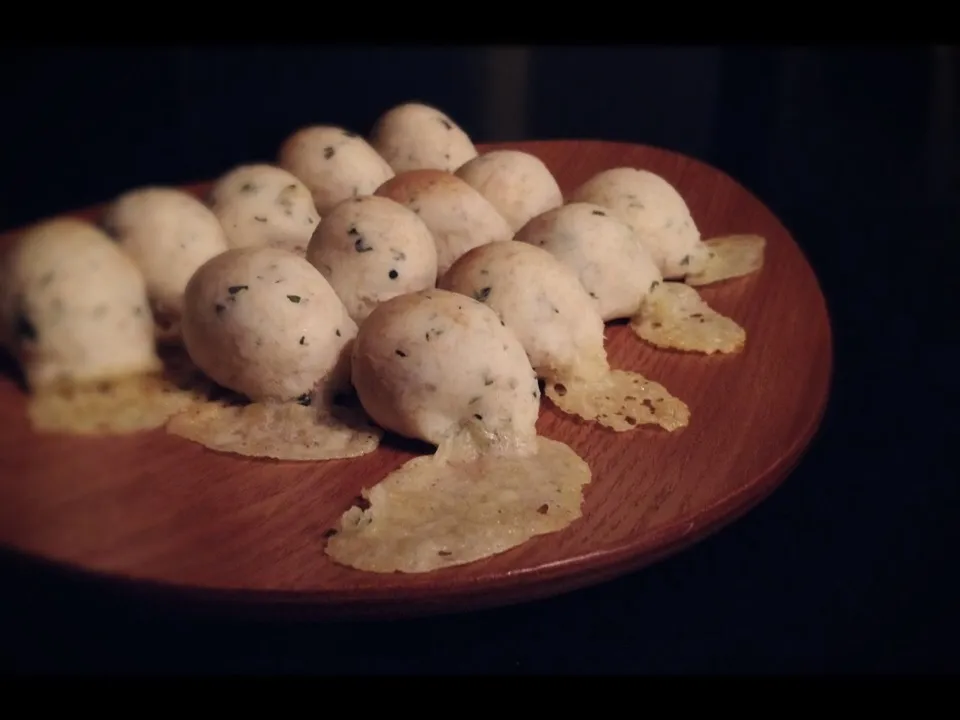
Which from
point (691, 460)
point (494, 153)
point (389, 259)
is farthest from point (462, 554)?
point (494, 153)

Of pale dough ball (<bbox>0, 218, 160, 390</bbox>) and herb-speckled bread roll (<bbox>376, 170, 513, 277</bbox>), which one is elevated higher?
herb-speckled bread roll (<bbox>376, 170, 513, 277</bbox>)

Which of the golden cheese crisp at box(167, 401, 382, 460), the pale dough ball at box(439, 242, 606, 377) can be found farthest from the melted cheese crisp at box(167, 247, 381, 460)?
the pale dough ball at box(439, 242, 606, 377)

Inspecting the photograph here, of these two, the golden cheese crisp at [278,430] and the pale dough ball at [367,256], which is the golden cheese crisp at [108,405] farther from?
the pale dough ball at [367,256]

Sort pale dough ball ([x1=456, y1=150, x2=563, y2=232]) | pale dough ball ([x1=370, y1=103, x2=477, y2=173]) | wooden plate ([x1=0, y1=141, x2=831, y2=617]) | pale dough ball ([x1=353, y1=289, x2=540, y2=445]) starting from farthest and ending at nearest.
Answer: pale dough ball ([x1=370, y1=103, x2=477, y2=173]), pale dough ball ([x1=456, y1=150, x2=563, y2=232]), pale dough ball ([x1=353, y1=289, x2=540, y2=445]), wooden plate ([x1=0, y1=141, x2=831, y2=617])

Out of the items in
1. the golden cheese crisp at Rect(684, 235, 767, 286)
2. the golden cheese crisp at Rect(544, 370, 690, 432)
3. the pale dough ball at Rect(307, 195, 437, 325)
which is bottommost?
the golden cheese crisp at Rect(544, 370, 690, 432)

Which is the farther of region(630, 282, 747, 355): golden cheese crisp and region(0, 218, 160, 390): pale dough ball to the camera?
region(630, 282, 747, 355): golden cheese crisp

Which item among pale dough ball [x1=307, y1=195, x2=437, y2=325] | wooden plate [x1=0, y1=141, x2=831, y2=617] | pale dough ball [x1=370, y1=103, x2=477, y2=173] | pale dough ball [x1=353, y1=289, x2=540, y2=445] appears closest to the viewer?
wooden plate [x1=0, y1=141, x2=831, y2=617]

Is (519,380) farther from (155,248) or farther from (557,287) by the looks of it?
(155,248)

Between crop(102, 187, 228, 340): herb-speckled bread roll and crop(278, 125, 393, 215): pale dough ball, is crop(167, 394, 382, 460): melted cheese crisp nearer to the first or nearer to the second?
crop(102, 187, 228, 340): herb-speckled bread roll

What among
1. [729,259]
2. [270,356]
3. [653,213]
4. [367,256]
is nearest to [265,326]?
[270,356]
